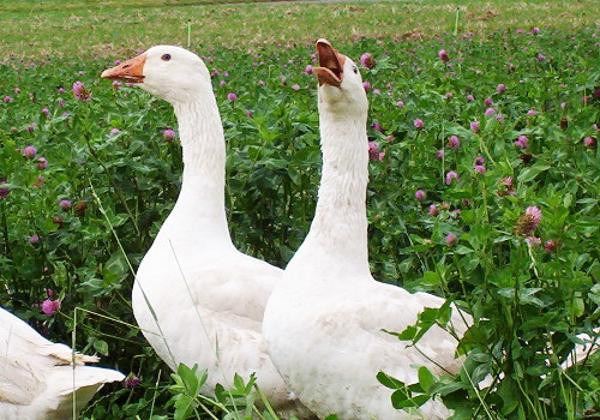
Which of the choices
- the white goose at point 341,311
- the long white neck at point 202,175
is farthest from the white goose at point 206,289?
the white goose at point 341,311

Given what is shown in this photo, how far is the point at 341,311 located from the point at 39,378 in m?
1.17

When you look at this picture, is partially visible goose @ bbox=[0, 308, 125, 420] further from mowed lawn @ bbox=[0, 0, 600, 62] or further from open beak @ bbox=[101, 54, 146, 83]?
mowed lawn @ bbox=[0, 0, 600, 62]

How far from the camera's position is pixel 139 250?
4.93m

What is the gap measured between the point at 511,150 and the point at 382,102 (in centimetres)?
152

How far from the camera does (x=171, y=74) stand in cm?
477

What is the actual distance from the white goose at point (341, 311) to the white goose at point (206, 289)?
441 millimetres

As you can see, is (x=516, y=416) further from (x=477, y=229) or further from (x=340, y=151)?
(x=340, y=151)

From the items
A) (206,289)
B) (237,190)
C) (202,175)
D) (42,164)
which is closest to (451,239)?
(206,289)

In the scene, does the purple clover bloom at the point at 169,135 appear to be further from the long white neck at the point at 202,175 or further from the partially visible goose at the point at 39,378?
the partially visible goose at the point at 39,378

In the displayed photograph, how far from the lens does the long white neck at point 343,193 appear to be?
3773 millimetres

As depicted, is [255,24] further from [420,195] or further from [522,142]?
[420,195]

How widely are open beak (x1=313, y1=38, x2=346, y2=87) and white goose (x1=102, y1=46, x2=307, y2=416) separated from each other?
94 centimetres

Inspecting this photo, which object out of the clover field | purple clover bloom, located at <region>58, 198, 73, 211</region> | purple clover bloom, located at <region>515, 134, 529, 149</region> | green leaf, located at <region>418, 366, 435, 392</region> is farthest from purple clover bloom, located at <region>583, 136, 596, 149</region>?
purple clover bloom, located at <region>58, 198, 73, 211</region>

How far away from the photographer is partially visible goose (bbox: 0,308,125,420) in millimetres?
3910
